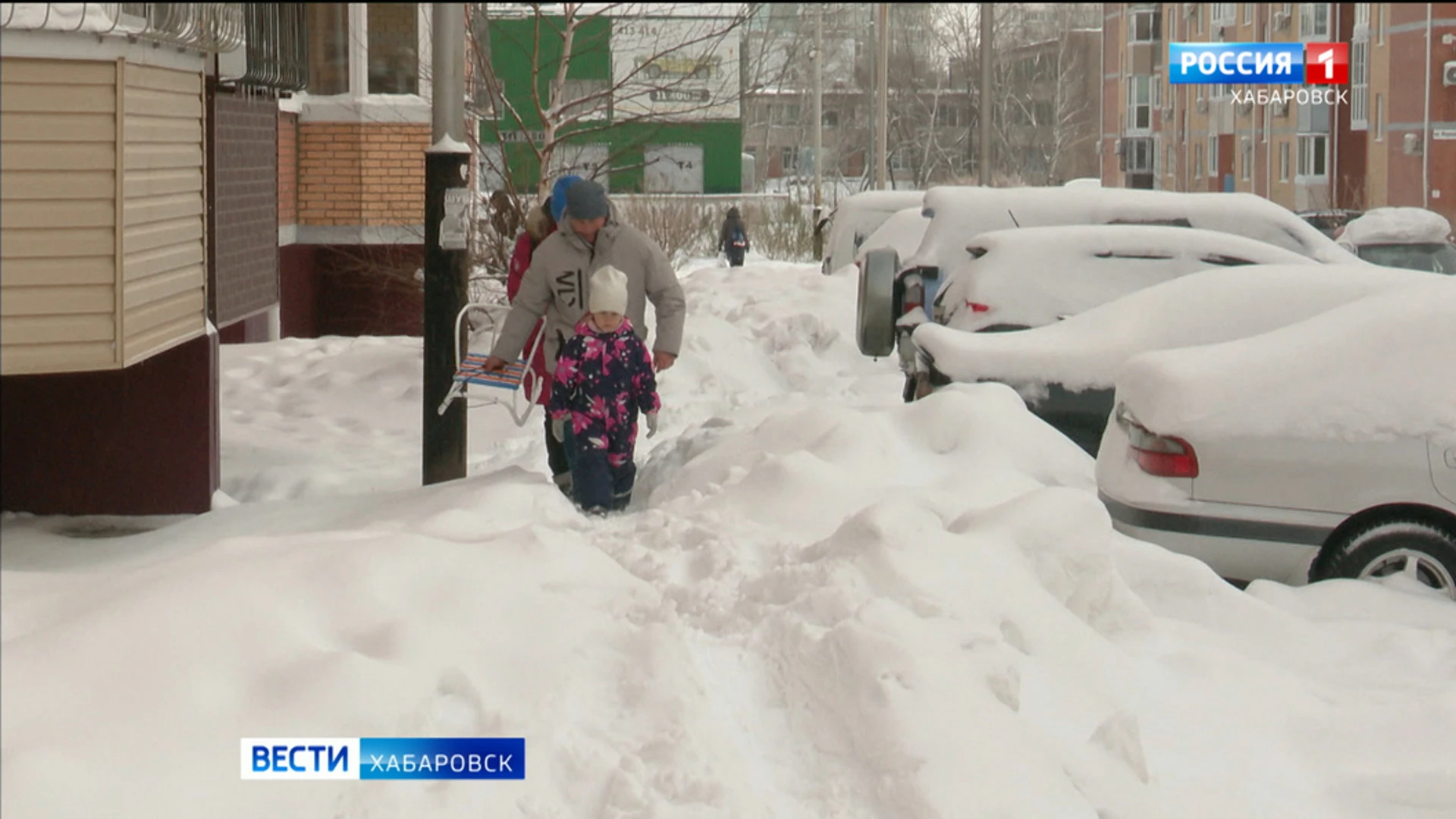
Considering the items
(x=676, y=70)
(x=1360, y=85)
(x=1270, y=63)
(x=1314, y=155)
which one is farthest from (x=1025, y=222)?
(x=1314, y=155)

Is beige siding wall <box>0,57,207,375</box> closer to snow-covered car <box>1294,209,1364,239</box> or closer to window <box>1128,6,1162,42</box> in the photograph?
snow-covered car <box>1294,209,1364,239</box>

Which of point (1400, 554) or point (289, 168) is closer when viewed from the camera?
point (1400, 554)

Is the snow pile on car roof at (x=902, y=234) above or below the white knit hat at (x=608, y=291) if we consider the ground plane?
above

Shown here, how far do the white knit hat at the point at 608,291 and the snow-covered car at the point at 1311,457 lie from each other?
7.23 ft

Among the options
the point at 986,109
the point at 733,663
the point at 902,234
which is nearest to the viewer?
the point at 733,663

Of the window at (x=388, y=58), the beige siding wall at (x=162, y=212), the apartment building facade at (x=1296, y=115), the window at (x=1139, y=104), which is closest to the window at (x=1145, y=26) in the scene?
the apartment building facade at (x=1296, y=115)

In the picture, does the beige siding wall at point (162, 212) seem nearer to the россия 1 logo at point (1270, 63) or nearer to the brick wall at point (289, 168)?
the brick wall at point (289, 168)

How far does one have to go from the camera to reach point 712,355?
1549 cm

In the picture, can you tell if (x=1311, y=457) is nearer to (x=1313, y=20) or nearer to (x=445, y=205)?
(x=445, y=205)

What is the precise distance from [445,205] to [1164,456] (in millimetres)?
3423

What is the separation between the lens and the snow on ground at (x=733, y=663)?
15.0ft

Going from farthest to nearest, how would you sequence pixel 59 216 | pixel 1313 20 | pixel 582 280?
pixel 1313 20 → pixel 582 280 → pixel 59 216

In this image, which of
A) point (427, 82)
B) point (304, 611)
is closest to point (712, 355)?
point (427, 82)

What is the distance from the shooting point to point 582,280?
8336 mm
